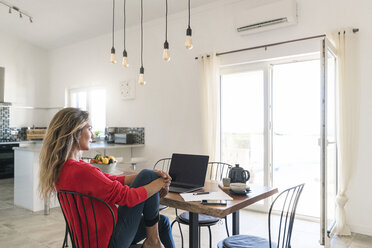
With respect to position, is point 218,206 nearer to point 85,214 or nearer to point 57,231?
point 85,214

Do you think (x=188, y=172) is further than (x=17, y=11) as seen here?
No

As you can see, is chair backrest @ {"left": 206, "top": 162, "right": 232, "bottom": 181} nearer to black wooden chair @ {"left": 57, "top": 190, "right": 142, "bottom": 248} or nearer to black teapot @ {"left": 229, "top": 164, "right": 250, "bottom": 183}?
black teapot @ {"left": 229, "top": 164, "right": 250, "bottom": 183}

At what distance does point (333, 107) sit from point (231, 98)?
139cm

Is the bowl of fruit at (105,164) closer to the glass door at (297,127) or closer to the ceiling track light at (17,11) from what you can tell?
the glass door at (297,127)

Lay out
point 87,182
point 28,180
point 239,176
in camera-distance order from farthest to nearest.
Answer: point 28,180 < point 239,176 < point 87,182

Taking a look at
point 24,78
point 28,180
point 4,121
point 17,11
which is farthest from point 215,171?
point 24,78

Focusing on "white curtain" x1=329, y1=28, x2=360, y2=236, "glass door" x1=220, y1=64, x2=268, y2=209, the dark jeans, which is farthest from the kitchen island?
"white curtain" x1=329, y1=28, x2=360, y2=236

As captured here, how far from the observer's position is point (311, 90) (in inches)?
142

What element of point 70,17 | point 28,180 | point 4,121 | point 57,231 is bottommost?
point 57,231

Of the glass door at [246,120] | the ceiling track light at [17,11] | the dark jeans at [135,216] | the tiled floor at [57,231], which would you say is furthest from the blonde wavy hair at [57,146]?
the ceiling track light at [17,11]

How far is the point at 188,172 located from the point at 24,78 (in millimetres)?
5655

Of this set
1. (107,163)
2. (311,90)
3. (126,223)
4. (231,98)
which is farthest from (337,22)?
(126,223)

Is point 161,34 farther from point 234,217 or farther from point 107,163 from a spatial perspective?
point 234,217

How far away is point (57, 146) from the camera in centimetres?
143
